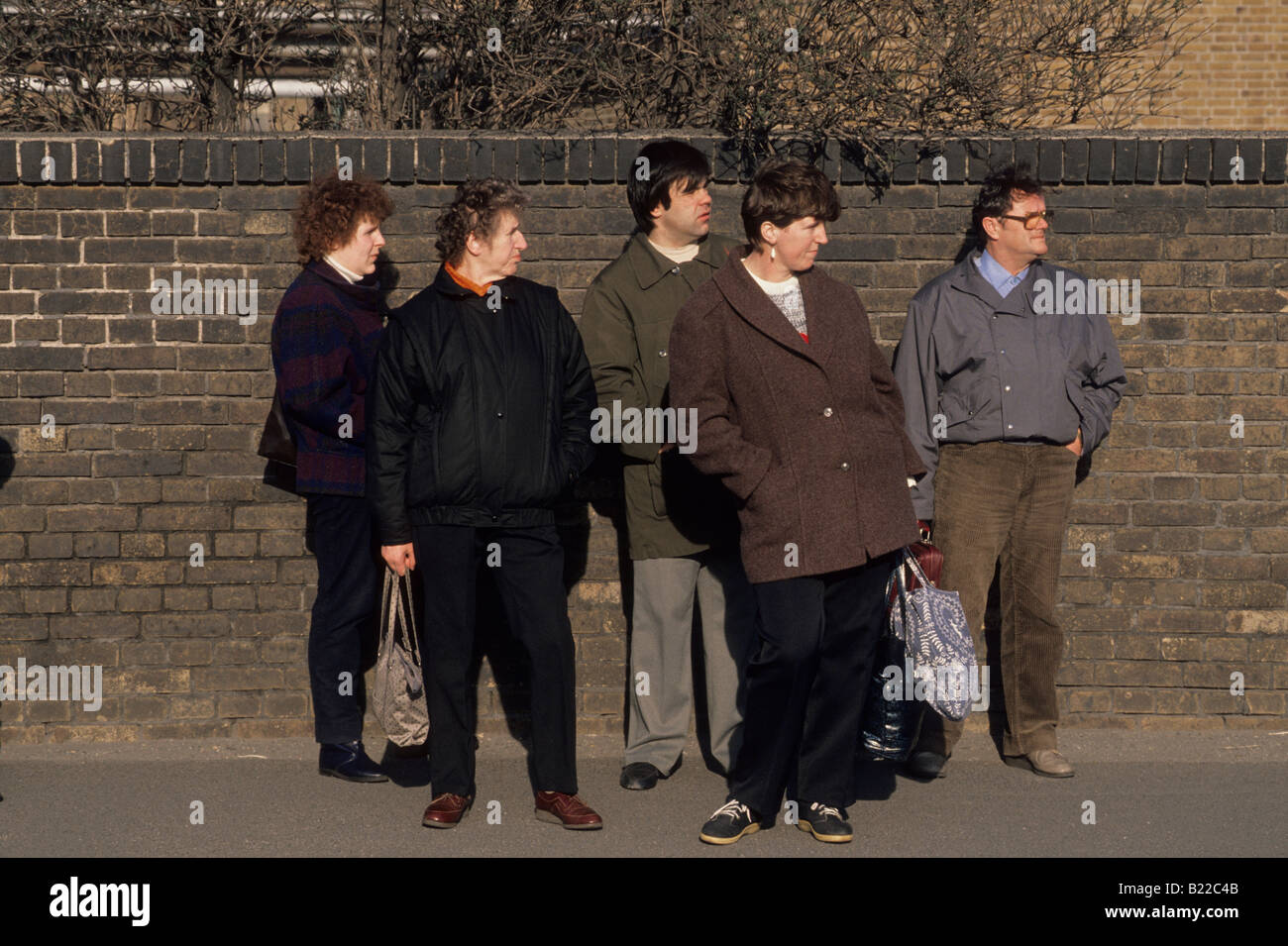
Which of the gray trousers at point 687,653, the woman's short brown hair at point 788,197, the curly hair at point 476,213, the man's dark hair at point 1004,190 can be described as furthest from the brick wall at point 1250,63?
the curly hair at point 476,213

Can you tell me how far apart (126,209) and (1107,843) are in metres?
4.25

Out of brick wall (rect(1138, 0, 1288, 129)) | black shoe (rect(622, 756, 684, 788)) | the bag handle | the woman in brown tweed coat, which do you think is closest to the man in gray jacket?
the woman in brown tweed coat

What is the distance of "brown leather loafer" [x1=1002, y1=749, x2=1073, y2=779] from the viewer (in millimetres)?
5645

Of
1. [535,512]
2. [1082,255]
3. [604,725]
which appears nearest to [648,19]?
[1082,255]

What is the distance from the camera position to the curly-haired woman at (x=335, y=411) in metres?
5.53

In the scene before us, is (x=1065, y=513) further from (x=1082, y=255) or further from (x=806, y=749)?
(x=806, y=749)

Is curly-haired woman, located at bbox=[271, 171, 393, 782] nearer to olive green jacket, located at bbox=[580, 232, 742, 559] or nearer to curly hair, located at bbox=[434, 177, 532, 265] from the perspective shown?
curly hair, located at bbox=[434, 177, 532, 265]

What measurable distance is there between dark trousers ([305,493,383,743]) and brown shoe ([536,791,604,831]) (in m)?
0.89

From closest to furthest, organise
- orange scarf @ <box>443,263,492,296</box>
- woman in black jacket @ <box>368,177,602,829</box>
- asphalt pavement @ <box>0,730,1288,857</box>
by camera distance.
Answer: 1. asphalt pavement @ <box>0,730,1288,857</box>
2. woman in black jacket @ <box>368,177,602,829</box>
3. orange scarf @ <box>443,263,492,296</box>

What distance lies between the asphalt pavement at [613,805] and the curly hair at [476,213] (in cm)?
189

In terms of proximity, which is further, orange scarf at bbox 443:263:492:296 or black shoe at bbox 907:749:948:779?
black shoe at bbox 907:749:948:779

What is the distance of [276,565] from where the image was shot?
6.12 metres

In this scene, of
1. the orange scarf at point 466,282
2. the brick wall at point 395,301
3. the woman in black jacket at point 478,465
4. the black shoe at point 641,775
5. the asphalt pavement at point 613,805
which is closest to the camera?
the asphalt pavement at point 613,805

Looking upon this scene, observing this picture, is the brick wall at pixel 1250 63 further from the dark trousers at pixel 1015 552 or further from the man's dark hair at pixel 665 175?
the man's dark hair at pixel 665 175
